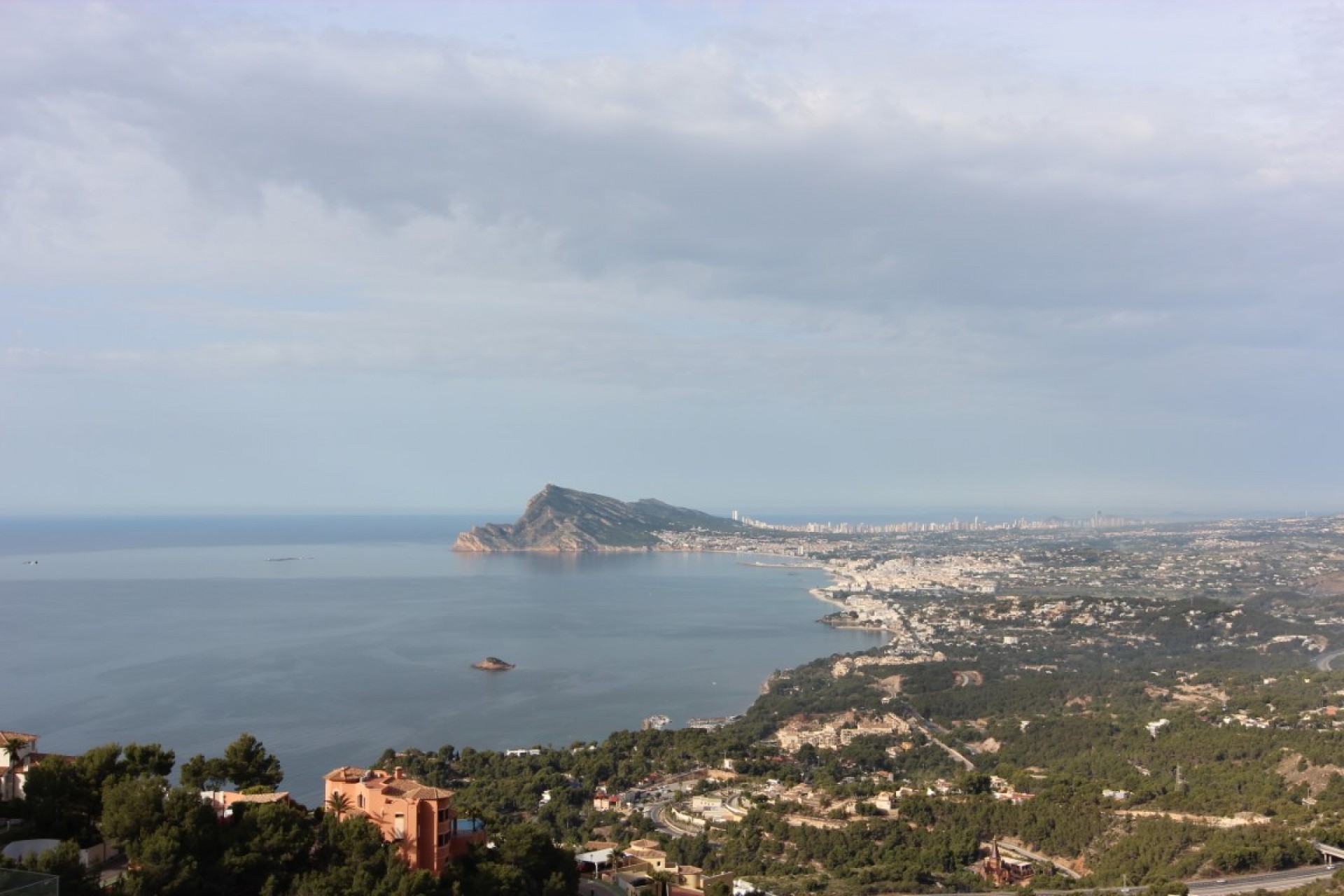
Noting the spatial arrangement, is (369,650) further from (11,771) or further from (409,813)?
(409,813)

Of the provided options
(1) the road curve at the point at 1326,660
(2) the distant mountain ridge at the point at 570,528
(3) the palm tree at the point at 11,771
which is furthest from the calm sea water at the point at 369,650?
(2) the distant mountain ridge at the point at 570,528

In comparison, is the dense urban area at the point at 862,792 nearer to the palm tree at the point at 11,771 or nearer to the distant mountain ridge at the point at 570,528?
the palm tree at the point at 11,771

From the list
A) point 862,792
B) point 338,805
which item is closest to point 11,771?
point 338,805

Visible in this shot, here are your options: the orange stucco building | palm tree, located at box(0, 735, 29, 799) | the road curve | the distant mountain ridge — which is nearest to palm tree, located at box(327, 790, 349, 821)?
the orange stucco building

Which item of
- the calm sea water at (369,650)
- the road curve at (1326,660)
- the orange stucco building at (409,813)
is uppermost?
the orange stucco building at (409,813)

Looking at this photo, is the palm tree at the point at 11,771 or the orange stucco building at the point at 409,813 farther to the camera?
the palm tree at the point at 11,771

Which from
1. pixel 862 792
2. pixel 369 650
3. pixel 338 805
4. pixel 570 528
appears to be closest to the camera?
pixel 338 805

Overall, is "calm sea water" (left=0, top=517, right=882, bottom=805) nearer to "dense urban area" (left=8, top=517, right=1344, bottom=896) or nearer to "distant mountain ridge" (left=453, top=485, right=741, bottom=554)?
"dense urban area" (left=8, top=517, right=1344, bottom=896)
